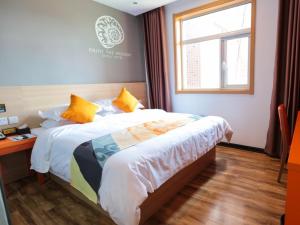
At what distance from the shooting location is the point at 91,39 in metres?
3.41

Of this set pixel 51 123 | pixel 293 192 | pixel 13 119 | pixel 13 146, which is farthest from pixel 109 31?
pixel 293 192

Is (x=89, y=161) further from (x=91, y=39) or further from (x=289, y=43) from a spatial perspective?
(x=289, y=43)

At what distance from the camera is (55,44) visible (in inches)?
117

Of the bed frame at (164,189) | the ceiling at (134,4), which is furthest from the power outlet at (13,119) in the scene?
the ceiling at (134,4)

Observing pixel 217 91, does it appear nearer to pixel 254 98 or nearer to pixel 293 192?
pixel 254 98

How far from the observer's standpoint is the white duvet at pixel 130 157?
53.2 inches

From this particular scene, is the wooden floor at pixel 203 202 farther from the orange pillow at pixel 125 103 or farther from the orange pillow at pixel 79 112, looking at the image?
the orange pillow at pixel 125 103

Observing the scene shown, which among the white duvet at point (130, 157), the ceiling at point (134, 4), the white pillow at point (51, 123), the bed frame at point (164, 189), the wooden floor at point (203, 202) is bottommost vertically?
the wooden floor at point (203, 202)

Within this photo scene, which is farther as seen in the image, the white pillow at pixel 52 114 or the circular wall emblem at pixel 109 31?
the circular wall emblem at pixel 109 31

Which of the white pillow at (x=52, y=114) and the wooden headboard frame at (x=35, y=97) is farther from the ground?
the wooden headboard frame at (x=35, y=97)

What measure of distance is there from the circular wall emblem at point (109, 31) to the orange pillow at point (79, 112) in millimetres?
1416

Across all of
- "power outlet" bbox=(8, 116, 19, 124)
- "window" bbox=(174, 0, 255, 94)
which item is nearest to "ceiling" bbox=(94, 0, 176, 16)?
"window" bbox=(174, 0, 255, 94)

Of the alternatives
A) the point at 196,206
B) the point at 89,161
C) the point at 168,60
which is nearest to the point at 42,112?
the point at 89,161

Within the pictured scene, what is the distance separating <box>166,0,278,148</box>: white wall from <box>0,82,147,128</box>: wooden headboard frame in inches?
77.4
